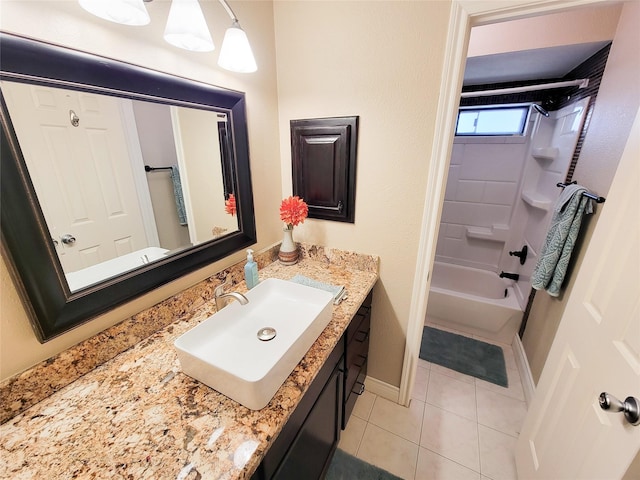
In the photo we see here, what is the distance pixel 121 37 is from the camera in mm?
769

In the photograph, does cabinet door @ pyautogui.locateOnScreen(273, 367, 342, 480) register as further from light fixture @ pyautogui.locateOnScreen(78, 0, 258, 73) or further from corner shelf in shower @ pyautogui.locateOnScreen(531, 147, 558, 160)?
corner shelf in shower @ pyautogui.locateOnScreen(531, 147, 558, 160)

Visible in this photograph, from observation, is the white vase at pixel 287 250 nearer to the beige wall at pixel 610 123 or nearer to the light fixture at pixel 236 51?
the light fixture at pixel 236 51

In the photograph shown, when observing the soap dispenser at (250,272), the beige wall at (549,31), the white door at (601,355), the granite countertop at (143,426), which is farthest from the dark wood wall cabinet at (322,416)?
the beige wall at (549,31)

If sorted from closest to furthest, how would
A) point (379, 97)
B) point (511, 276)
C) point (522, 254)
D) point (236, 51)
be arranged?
point (236, 51) < point (379, 97) < point (522, 254) < point (511, 276)

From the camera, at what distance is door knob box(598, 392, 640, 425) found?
64 cm

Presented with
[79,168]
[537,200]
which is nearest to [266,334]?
[79,168]

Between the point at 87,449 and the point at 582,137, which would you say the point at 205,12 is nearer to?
the point at 87,449

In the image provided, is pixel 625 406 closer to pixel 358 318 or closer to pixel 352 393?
pixel 358 318

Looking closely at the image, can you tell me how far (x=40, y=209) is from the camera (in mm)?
671

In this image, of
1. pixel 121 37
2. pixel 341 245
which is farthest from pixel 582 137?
pixel 121 37

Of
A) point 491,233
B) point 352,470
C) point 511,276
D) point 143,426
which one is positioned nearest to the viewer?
point 143,426

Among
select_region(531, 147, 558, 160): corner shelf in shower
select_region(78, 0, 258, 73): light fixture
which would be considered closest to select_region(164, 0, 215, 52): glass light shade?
select_region(78, 0, 258, 73): light fixture

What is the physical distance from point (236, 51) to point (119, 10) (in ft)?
1.20

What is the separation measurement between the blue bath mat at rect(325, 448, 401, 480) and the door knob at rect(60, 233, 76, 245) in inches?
58.1
